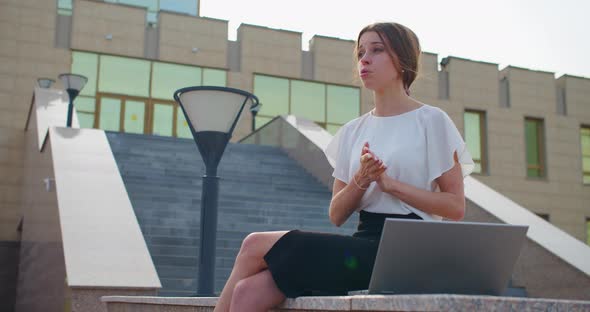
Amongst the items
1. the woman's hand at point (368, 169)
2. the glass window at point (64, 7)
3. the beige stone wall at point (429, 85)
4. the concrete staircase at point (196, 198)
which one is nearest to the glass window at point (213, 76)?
the glass window at point (64, 7)

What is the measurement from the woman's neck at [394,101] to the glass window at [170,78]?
67.2 feet

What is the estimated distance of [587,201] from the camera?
28.2 m

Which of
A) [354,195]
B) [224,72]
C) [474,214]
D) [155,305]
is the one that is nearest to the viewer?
[354,195]

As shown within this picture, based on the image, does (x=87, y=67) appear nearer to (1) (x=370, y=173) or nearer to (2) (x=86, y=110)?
(2) (x=86, y=110)

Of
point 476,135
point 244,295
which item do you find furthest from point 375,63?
point 476,135

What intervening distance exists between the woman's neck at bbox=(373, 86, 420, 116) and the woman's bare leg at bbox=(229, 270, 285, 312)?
0.92 m

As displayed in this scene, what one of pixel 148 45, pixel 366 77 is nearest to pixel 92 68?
pixel 148 45

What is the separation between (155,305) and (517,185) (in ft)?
79.5

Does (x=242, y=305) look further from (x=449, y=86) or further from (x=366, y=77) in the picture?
(x=449, y=86)

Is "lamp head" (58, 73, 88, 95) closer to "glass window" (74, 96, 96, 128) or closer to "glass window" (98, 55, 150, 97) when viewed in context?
"glass window" (74, 96, 96, 128)

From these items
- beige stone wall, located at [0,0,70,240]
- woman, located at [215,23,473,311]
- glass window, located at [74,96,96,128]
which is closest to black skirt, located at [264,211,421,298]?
woman, located at [215,23,473,311]

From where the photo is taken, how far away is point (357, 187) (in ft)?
9.23

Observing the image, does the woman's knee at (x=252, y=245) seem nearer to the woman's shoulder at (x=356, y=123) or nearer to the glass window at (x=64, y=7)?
the woman's shoulder at (x=356, y=123)

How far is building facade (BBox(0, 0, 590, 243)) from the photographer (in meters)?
22.1
